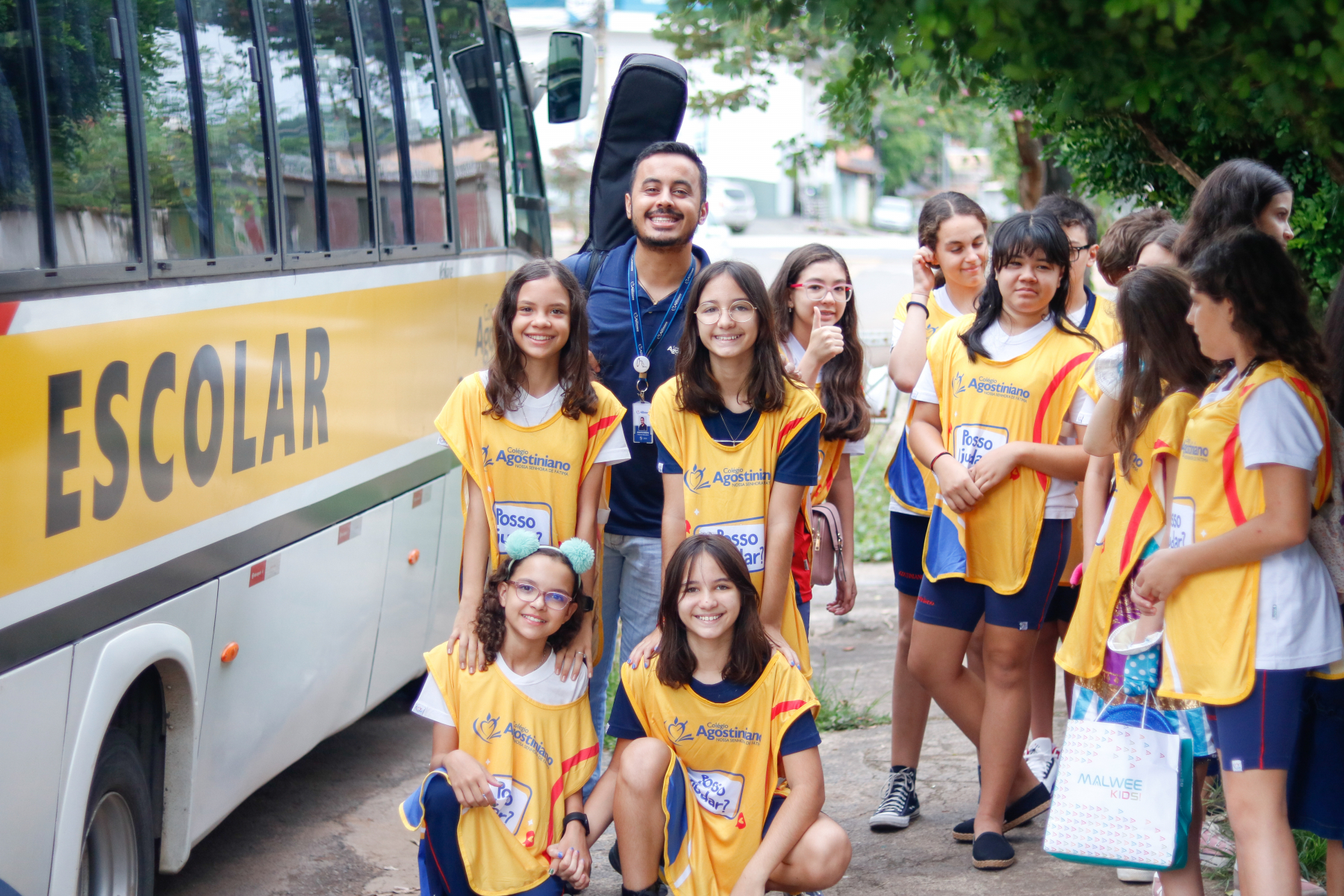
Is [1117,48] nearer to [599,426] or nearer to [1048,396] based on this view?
[1048,396]

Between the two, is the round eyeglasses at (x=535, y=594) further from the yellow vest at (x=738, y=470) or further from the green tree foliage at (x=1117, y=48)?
the green tree foliage at (x=1117, y=48)

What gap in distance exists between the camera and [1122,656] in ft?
11.2

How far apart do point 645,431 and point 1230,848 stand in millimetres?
2212

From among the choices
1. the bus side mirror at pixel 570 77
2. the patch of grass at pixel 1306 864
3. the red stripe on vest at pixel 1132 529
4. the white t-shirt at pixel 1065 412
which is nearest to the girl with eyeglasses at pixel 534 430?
the white t-shirt at pixel 1065 412

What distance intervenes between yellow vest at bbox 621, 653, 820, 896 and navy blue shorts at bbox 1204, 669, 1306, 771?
1074 millimetres

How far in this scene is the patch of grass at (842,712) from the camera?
5844mm

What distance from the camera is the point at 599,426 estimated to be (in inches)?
152

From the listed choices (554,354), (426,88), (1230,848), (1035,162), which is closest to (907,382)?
Answer: (554,354)

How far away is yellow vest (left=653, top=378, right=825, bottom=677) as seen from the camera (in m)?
3.70

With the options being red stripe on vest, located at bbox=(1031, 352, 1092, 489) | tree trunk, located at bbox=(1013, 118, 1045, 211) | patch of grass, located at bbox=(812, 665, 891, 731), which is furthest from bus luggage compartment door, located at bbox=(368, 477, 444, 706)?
tree trunk, located at bbox=(1013, 118, 1045, 211)

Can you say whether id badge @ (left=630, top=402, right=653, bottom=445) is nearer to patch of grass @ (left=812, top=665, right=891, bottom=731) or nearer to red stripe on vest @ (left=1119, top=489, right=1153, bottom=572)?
red stripe on vest @ (left=1119, top=489, right=1153, bottom=572)

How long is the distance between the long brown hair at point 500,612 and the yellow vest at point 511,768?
0.23 ft

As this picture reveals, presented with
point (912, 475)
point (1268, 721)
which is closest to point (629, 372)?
point (912, 475)

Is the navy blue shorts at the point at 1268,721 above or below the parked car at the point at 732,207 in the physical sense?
below
